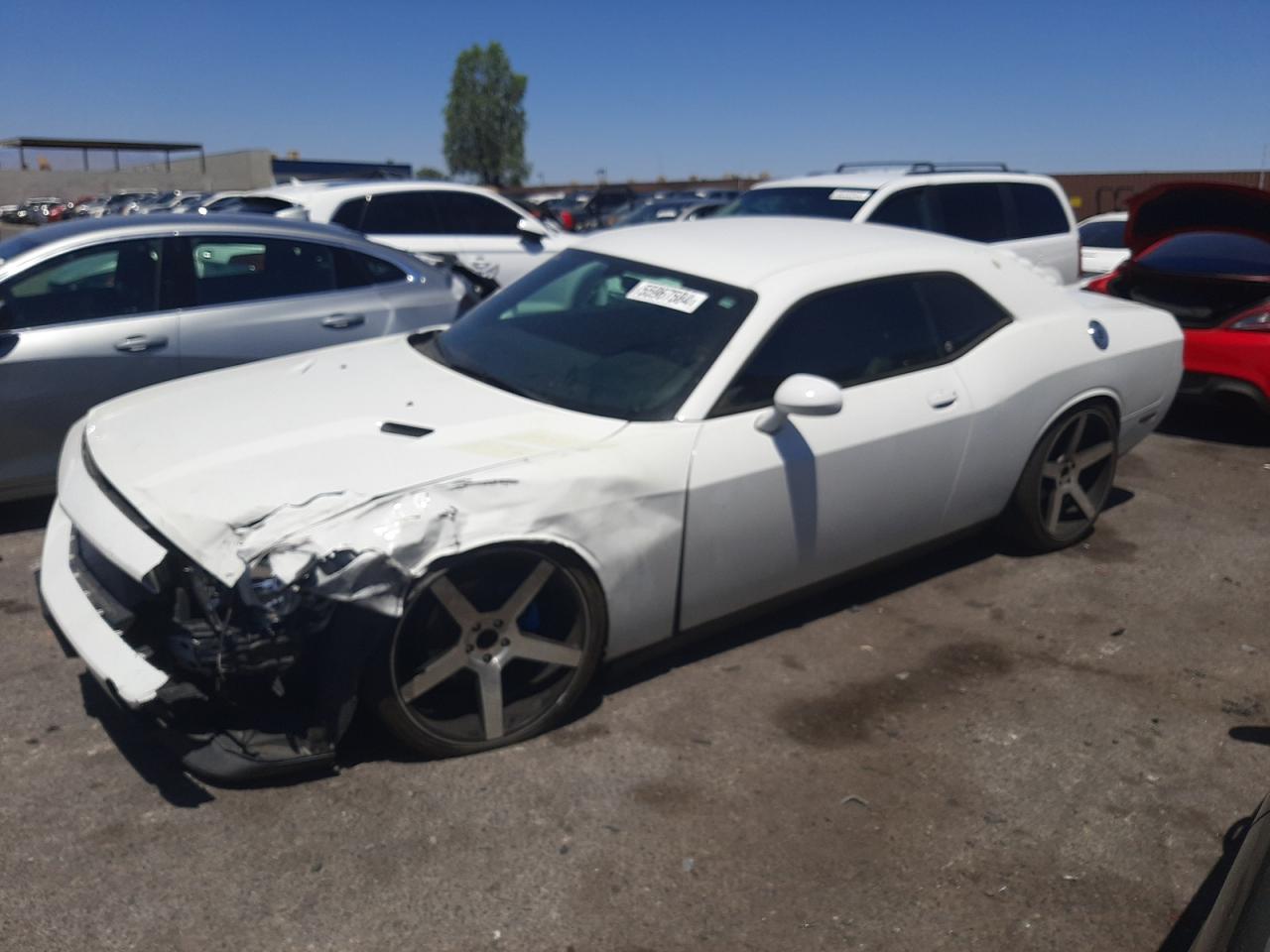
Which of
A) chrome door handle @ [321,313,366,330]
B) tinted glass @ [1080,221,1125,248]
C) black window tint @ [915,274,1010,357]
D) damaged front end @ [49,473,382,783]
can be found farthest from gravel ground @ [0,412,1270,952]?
tinted glass @ [1080,221,1125,248]

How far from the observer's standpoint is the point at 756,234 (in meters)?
4.64

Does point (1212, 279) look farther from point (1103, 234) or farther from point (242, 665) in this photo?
point (242, 665)

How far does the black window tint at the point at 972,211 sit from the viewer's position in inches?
328

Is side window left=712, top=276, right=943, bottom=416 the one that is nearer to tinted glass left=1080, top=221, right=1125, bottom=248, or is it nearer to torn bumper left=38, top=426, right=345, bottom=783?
torn bumper left=38, top=426, right=345, bottom=783

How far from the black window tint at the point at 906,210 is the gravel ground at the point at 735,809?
167 inches

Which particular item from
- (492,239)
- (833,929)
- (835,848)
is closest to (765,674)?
(835,848)

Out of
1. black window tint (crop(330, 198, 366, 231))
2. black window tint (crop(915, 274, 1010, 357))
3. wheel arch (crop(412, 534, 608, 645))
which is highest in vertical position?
black window tint (crop(915, 274, 1010, 357))

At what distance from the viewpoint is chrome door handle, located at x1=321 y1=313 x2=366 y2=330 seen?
595 cm

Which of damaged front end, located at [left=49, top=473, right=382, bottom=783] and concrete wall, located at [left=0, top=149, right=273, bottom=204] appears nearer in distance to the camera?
damaged front end, located at [left=49, top=473, right=382, bottom=783]

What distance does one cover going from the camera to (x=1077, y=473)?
5082mm

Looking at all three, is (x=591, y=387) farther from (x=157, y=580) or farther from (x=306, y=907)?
(x=306, y=907)

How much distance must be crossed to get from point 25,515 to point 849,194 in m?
5.80

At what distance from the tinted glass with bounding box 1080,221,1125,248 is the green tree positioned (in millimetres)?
65968

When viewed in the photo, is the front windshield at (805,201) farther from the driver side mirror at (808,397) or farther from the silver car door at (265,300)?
the driver side mirror at (808,397)
